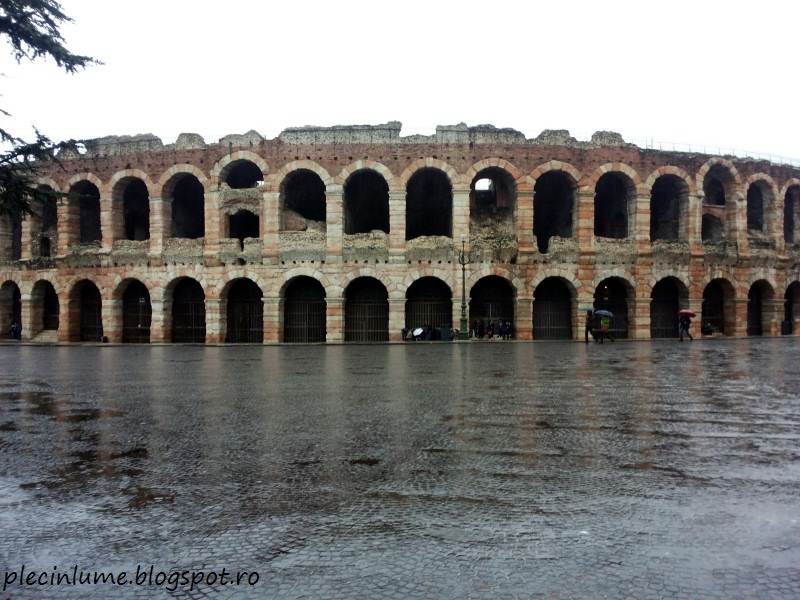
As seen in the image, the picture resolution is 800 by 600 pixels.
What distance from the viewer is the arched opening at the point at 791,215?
3158cm

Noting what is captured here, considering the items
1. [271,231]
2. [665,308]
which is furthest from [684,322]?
[271,231]

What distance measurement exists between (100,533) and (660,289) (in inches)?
1236

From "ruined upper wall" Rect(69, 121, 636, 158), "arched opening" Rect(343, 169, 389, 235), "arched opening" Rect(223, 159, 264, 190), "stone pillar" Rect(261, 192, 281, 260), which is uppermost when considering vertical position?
"ruined upper wall" Rect(69, 121, 636, 158)

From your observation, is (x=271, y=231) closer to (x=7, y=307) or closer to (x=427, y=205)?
(x=427, y=205)

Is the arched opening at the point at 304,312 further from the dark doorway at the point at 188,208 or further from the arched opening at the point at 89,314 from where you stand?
the arched opening at the point at 89,314

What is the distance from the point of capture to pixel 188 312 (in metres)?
29.7

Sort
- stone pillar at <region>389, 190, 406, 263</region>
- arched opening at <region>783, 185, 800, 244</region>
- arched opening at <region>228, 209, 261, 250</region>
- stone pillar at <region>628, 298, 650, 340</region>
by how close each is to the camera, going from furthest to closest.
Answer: arched opening at <region>783, 185, 800, 244</region> → arched opening at <region>228, 209, 261, 250</region> → stone pillar at <region>628, 298, 650, 340</region> → stone pillar at <region>389, 190, 406, 263</region>

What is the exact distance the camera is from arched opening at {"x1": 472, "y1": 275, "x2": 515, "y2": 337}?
28.7m

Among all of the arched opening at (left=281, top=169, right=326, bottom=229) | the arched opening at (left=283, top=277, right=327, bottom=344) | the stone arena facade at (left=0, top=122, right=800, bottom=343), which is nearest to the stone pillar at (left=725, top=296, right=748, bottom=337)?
the stone arena facade at (left=0, top=122, right=800, bottom=343)

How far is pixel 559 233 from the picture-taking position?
30.4 metres

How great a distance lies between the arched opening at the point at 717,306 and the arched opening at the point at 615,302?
4.87 m

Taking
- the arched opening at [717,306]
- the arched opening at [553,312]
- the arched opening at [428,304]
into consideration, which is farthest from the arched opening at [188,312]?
the arched opening at [717,306]

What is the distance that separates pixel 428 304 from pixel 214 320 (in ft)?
38.6

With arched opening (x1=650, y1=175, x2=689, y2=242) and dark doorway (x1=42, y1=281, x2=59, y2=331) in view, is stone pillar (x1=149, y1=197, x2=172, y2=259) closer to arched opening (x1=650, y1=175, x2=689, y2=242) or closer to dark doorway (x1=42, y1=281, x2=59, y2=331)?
dark doorway (x1=42, y1=281, x2=59, y2=331)
